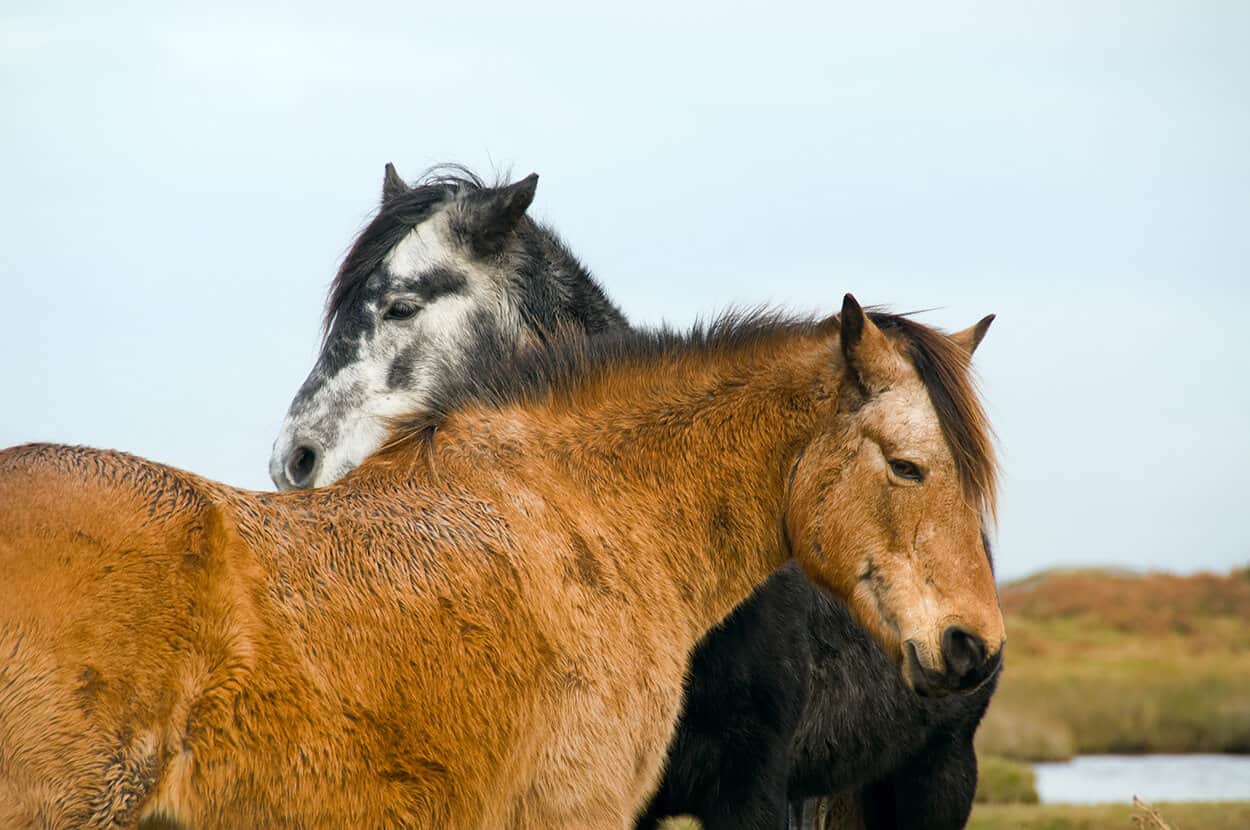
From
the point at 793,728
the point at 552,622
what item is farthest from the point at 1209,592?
the point at 552,622

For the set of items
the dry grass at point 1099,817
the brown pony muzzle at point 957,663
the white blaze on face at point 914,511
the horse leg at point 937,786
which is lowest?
the dry grass at point 1099,817

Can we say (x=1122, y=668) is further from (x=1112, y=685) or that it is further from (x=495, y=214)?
(x=495, y=214)

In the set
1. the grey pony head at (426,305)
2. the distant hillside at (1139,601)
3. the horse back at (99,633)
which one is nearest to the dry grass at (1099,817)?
the grey pony head at (426,305)

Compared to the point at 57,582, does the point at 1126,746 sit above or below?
below

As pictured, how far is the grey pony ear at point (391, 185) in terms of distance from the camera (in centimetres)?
715

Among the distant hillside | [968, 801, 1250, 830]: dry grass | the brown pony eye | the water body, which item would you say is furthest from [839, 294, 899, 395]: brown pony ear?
the distant hillside

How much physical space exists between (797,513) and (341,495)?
1.57 m

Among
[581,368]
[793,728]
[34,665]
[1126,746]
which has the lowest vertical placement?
[1126,746]

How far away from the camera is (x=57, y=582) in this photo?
3484mm

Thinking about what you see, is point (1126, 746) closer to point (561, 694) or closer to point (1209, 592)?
point (1209, 592)

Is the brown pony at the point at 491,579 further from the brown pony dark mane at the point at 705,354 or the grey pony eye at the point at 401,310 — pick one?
the grey pony eye at the point at 401,310

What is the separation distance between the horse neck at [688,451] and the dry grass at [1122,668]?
48.9 feet

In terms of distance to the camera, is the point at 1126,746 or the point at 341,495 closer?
the point at 341,495

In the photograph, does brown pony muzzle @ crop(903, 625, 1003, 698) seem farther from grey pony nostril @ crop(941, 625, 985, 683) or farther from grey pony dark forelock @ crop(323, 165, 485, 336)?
grey pony dark forelock @ crop(323, 165, 485, 336)
